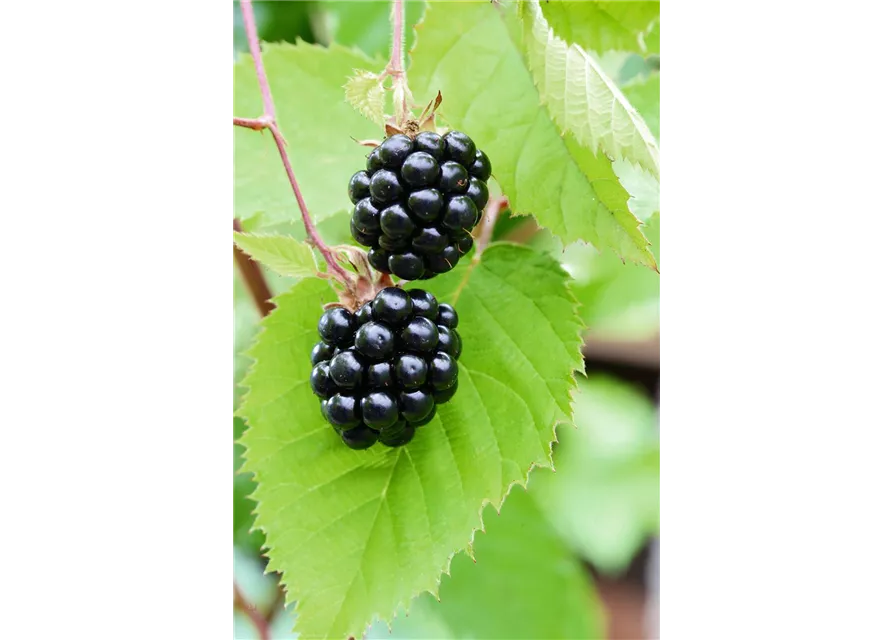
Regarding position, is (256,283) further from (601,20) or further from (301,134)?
(601,20)

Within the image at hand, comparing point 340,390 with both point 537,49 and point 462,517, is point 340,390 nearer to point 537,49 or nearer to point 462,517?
point 462,517

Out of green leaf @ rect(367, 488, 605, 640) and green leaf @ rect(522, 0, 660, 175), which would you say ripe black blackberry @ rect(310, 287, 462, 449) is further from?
green leaf @ rect(367, 488, 605, 640)

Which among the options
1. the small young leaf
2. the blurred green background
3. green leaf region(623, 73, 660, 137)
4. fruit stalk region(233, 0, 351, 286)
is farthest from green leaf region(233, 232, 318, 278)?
green leaf region(623, 73, 660, 137)

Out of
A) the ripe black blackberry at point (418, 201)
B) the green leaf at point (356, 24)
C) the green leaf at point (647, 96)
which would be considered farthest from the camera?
the green leaf at point (356, 24)

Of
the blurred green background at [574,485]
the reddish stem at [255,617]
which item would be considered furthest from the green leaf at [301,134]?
the reddish stem at [255,617]

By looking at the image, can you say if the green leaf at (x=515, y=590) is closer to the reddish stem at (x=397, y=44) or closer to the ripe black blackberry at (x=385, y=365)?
the ripe black blackberry at (x=385, y=365)

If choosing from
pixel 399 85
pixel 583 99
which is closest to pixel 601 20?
pixel 583 99
